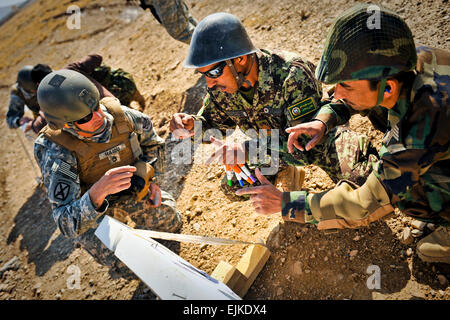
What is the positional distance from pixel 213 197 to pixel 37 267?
3127mm

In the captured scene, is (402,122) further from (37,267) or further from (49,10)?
(49,10)

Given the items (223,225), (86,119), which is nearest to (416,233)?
(223,225)

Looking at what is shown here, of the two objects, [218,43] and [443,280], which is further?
[218,43]

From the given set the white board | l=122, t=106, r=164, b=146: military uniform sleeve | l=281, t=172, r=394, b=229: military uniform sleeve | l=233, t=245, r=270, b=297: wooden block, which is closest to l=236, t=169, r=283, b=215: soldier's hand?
l=281, t=172, r=394, b=229: military uniform sleeve

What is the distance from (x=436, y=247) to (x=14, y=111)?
729 centimetres

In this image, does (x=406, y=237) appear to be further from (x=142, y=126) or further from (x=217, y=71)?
(x=142, y=126)

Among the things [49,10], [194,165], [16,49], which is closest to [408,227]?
[194,165]

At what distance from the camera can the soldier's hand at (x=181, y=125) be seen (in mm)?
2922

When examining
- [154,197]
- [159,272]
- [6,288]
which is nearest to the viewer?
[159,272]

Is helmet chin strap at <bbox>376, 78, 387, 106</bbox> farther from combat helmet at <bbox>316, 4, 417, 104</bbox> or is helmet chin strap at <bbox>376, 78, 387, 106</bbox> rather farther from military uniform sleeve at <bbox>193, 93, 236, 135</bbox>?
military uniform sleeve at <bbox>193, 93, 236, 135</bbox>

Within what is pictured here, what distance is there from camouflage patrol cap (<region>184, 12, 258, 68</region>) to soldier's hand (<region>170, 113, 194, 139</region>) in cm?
57

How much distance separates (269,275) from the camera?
2711 millimetres

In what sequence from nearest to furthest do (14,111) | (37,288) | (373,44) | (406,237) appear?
(373,44) < (406,237) < (37,288) < (14,111)

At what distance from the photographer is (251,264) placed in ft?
8.70
